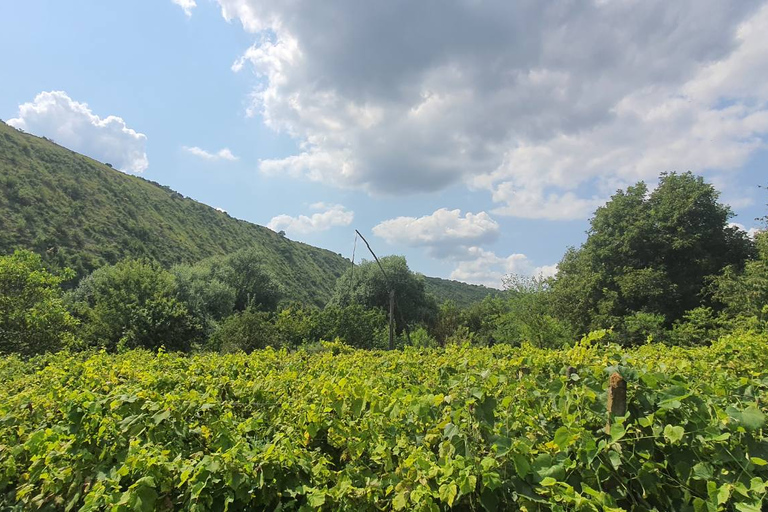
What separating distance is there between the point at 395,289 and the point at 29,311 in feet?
→ 99.8

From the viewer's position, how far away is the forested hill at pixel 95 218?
3656 centimetres

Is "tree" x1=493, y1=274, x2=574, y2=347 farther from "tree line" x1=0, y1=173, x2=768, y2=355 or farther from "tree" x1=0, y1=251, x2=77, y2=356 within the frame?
"tree" x1=0, y1=251, x2=77, y2=356

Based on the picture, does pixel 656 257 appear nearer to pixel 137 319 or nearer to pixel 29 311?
pixel 137 319

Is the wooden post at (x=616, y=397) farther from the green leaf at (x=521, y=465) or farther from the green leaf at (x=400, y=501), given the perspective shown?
the green leaf at (x=400, y=501)

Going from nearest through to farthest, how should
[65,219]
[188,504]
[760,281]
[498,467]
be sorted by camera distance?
1. [498,467]
2. [188,504]
3. [760,281]
4. [65,219]

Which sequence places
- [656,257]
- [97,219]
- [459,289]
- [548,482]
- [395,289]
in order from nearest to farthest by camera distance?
1. [548,482]
2. [656,257]
3. [395,289]
4. [97,219]
5. [459,289]

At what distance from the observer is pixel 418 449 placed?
1.67m

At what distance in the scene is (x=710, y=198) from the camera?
22.4 m

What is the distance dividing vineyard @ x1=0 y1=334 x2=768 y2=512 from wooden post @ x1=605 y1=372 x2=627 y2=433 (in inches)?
1.2

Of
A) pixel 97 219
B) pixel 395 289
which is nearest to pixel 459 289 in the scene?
pixel 395 289

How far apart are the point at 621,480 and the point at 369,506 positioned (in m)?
0.97

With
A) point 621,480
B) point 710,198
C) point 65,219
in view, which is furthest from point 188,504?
point 65,219

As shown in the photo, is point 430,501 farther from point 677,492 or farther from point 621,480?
point 677,492

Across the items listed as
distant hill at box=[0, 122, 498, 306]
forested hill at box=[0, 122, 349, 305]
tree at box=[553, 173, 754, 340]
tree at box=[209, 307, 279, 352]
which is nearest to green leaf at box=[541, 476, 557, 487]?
tree at box=[209, 307, 279, 352]
